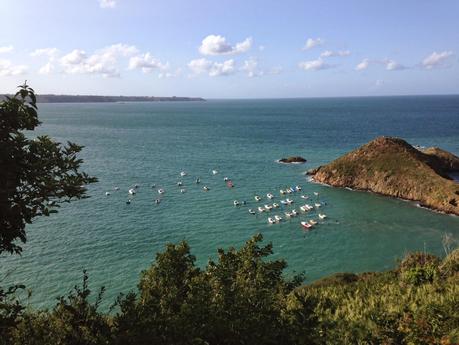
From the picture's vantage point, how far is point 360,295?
81.9 ft

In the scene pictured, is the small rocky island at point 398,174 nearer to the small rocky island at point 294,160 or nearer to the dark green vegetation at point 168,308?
the small rocky island at point 294,160

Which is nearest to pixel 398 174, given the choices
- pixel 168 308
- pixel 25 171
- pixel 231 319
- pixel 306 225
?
pixel 306 225

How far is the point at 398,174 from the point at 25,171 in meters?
66.9

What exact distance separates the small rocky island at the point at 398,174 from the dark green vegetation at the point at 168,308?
47784 millimetres

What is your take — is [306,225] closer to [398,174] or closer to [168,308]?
[398,174]

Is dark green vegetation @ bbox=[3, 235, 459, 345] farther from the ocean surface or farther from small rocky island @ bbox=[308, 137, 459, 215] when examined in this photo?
small rocky island @ bbox=[308, 137, 459, 215]

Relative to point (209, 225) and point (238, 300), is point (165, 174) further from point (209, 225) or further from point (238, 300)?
point (238, 300)

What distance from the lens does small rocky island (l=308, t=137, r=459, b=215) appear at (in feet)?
198

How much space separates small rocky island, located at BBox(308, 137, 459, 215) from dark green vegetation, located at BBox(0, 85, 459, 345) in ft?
157

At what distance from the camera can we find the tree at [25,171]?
29.5 feet

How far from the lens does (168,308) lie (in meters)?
13.5

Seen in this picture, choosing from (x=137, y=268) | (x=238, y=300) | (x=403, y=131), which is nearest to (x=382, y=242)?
(x=137, y=268)

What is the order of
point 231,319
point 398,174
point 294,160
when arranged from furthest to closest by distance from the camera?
point 294,160
point 398,174
point 231,319

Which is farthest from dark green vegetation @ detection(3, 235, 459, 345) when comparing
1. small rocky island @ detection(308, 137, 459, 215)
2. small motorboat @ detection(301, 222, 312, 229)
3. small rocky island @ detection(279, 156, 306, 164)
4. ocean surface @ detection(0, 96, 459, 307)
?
small rocky island @ detection(279, 156, 306, 164)
